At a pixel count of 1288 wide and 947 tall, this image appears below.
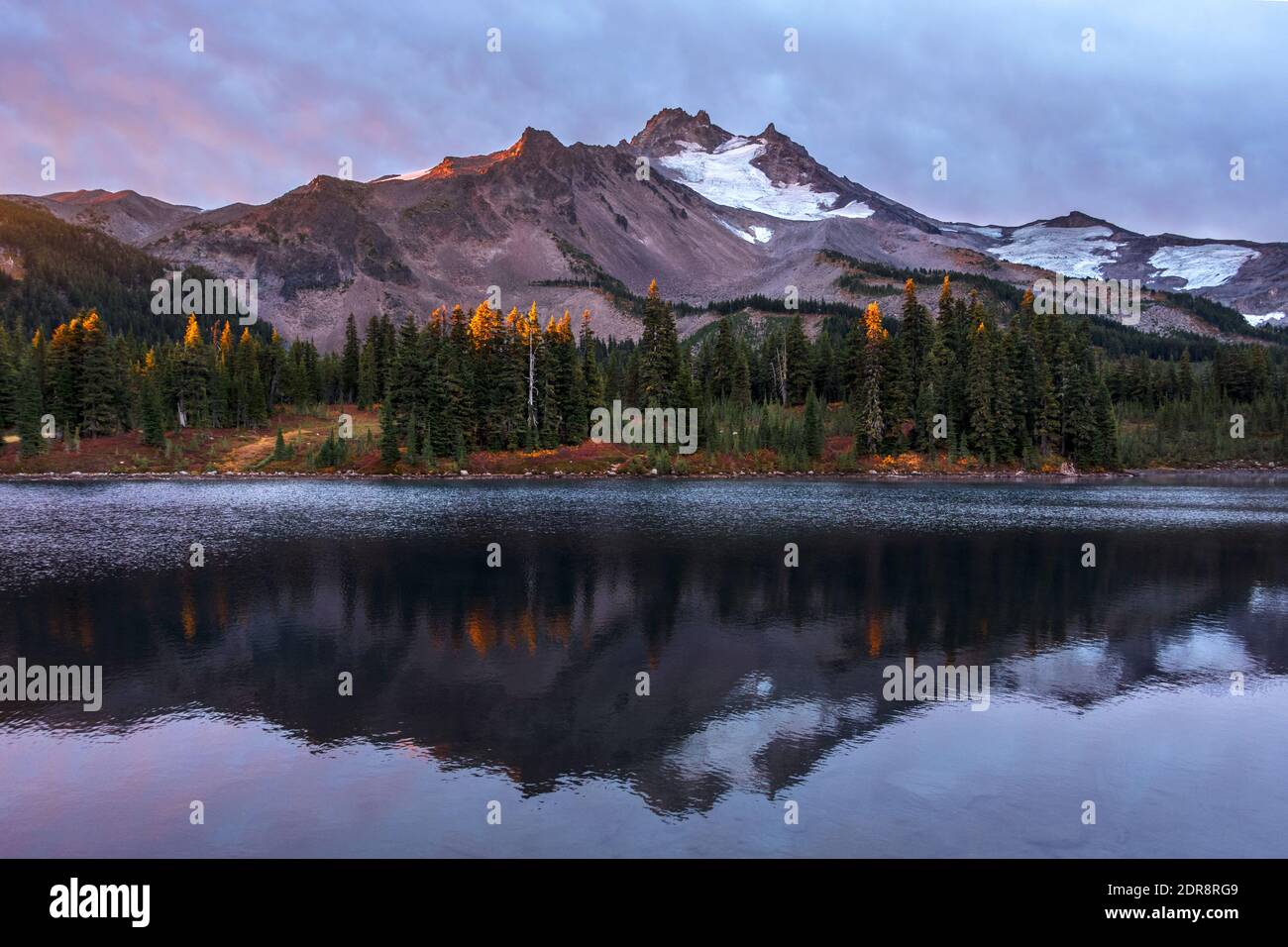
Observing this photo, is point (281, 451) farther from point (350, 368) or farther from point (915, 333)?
point (915, 333)

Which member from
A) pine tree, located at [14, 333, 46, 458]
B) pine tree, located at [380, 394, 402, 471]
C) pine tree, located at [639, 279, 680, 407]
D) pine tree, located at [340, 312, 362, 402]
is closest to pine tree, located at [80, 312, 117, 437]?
pine tree, located at [14, 333, 46, 458]

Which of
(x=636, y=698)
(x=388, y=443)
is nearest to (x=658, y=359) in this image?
(x=388, y=443)

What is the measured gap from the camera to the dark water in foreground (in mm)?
16375

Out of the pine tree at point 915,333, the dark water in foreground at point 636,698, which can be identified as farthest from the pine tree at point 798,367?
the dark water in foreground at point 636,698

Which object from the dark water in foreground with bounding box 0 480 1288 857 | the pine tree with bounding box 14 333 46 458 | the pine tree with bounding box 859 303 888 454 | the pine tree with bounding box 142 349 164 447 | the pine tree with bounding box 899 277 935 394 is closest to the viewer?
the dark water in foreground with bounding box 0 480 1288 857

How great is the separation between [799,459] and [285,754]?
4031 inches

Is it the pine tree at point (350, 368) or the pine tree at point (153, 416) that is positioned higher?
the pine tree at point (350, 368)

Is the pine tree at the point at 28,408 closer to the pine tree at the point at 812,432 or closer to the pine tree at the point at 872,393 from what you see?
the pine tree at the point at 812,432

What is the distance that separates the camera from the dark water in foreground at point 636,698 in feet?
53.7

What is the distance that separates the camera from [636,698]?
2408cm

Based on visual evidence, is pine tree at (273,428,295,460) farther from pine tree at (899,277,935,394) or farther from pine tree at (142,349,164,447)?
pine tree at (899,277,935,394)

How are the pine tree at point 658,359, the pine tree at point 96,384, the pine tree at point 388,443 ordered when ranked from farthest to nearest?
the pine tree at point 658,359
the pine tree at point 96,384
the pine tree at point 388,443

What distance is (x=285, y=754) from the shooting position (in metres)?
19.8
